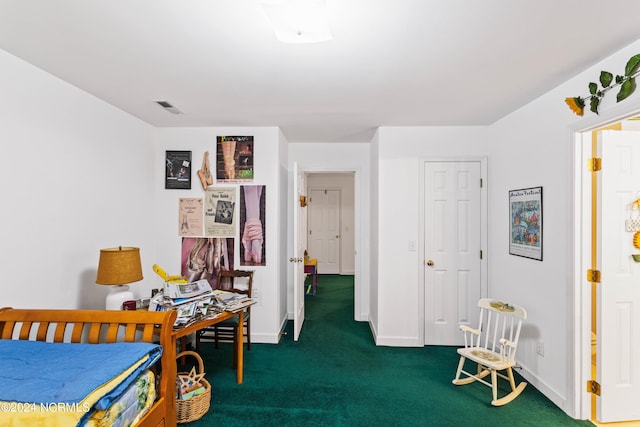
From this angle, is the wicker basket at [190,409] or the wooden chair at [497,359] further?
the wooden chair at [497,359]

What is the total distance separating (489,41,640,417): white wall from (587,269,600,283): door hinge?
0.17ft

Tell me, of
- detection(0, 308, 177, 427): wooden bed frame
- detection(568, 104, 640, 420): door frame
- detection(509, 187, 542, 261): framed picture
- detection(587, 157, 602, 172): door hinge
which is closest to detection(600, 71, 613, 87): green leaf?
detection(568, 104, 640, 420): door frame

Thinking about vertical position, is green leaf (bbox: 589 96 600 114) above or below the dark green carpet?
above

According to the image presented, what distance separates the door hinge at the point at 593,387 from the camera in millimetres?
2277

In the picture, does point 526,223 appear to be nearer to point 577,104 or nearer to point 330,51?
point 577,104

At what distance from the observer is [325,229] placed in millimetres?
7629

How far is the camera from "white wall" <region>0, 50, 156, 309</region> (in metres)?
2.04

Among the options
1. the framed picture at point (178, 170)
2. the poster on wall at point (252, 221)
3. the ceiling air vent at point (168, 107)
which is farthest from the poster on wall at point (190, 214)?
the ceiling air vent at point (168, 107)

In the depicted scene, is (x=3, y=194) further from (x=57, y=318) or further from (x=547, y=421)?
(x=547, y=421)

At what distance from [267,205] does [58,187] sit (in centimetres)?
187

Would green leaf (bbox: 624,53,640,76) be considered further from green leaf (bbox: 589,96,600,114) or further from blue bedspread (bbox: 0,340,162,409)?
blue bedspread (bbox: 0,340,162,409)

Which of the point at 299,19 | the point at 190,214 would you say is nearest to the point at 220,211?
the point at 190,214

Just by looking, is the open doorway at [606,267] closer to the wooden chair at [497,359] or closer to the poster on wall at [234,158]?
the wooden chair at [497,359]

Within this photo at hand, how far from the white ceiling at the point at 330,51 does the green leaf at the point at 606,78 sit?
0.39 feet
